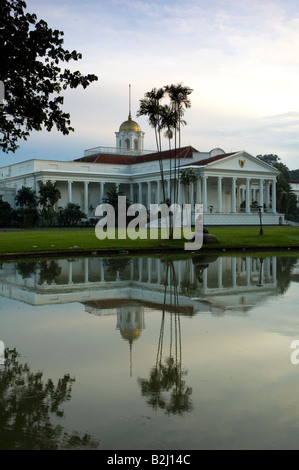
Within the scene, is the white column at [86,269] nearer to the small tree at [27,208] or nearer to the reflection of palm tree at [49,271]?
the reflection of palm tree at [49,271]

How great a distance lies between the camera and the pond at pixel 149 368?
5.24m

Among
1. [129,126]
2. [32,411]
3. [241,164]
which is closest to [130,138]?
[129,126]

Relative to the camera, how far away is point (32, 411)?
5.83 metres

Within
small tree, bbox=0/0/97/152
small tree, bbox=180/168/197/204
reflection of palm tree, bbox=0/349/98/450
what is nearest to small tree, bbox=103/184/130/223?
small tree, bbox=180/168/197/204

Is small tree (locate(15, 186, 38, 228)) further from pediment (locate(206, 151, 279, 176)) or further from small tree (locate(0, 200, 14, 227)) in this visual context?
pediment (locate(206, 151, 279, 176))

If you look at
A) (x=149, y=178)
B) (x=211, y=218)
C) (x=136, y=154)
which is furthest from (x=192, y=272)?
(x=136, y=154)

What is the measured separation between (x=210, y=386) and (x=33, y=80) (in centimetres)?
923

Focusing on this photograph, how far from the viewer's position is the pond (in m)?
5.24

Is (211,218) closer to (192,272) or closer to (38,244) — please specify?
(38,244)

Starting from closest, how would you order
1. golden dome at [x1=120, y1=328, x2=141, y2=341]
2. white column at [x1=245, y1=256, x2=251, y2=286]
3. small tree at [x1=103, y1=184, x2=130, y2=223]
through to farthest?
golden dome at [x1=120, y1=328, x2=141, y2=341]
white column at [x1=245, y1=256, x2=251, y2=286]
small tree at [x1=103, y1=184, x2=130, y2=223]

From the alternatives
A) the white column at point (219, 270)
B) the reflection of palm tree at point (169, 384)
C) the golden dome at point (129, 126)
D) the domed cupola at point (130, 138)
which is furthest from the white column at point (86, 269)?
the golden dome at point (129, 126)

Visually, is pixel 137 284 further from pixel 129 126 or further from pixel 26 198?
pixel 129 126

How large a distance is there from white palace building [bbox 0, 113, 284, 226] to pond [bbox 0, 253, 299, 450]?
54230 millimetres

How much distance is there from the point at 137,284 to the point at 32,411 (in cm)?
1015
